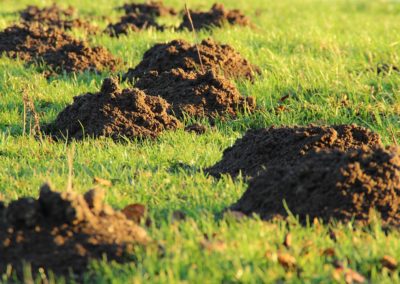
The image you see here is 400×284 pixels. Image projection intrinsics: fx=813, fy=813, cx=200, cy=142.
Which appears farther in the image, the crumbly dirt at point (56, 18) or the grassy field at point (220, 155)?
the crumbly dirt at point (56, 18)

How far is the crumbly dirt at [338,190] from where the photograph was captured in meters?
4.79

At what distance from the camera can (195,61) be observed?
9102mm

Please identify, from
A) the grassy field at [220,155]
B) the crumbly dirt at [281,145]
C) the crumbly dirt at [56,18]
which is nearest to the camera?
the grassy field at [220,155]

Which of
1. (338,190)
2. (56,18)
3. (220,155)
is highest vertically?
(338,190)

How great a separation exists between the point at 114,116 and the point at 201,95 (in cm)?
109

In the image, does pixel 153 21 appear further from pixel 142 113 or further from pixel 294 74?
pixel 142 113

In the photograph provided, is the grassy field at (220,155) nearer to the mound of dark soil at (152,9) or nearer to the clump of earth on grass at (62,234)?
the clump of earth on grass at (62,234)

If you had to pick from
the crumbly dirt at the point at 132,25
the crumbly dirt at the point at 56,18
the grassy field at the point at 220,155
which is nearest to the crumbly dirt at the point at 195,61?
the grassy field at the point at 220,155

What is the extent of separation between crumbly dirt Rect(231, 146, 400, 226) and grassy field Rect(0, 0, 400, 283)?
155mm

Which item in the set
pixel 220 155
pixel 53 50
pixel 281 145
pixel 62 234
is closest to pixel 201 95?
pixel 220 155

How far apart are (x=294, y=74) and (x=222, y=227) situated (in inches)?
190

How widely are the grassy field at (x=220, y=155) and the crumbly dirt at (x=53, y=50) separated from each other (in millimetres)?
244

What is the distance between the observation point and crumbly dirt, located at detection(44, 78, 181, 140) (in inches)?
289

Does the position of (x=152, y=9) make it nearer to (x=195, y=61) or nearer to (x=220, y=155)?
(x=195, y=61)
